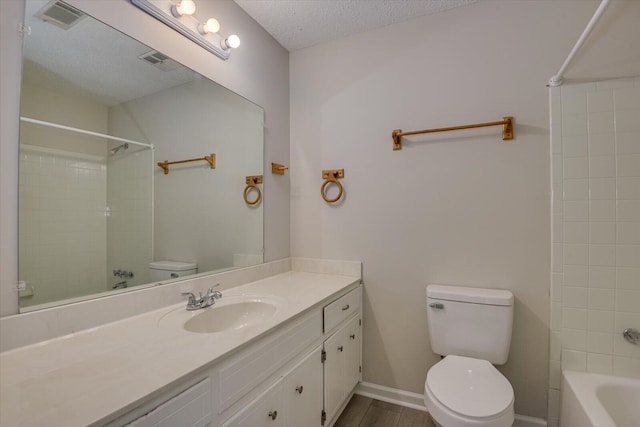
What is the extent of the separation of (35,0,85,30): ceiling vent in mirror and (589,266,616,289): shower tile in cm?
255

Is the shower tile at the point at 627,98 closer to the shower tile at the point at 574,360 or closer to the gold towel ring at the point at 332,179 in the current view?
the shower tile at the point at 574,360

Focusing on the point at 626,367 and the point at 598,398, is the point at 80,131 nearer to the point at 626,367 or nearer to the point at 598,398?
the point at 598,398

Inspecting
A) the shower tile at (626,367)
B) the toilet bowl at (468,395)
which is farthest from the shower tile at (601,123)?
the toilet bowl at (468,395)

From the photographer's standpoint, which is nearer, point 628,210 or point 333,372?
point 628,210

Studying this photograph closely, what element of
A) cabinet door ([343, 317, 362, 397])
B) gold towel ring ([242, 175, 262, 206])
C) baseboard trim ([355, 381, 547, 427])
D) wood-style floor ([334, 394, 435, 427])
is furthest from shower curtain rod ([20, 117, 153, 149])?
baseboard trim ([355, 381, 547, 427])

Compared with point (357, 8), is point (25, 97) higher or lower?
lower

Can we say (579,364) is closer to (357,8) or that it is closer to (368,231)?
(368,231)

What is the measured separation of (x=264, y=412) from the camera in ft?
3.48

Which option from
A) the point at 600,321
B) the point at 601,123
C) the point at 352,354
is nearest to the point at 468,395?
the point at 352,354

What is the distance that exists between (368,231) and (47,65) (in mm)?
1755

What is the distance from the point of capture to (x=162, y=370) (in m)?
0.77

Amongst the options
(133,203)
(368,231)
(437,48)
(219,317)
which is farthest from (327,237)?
(437,48)

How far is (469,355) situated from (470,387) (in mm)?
326

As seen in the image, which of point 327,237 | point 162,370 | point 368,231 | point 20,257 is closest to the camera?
point 162,370
